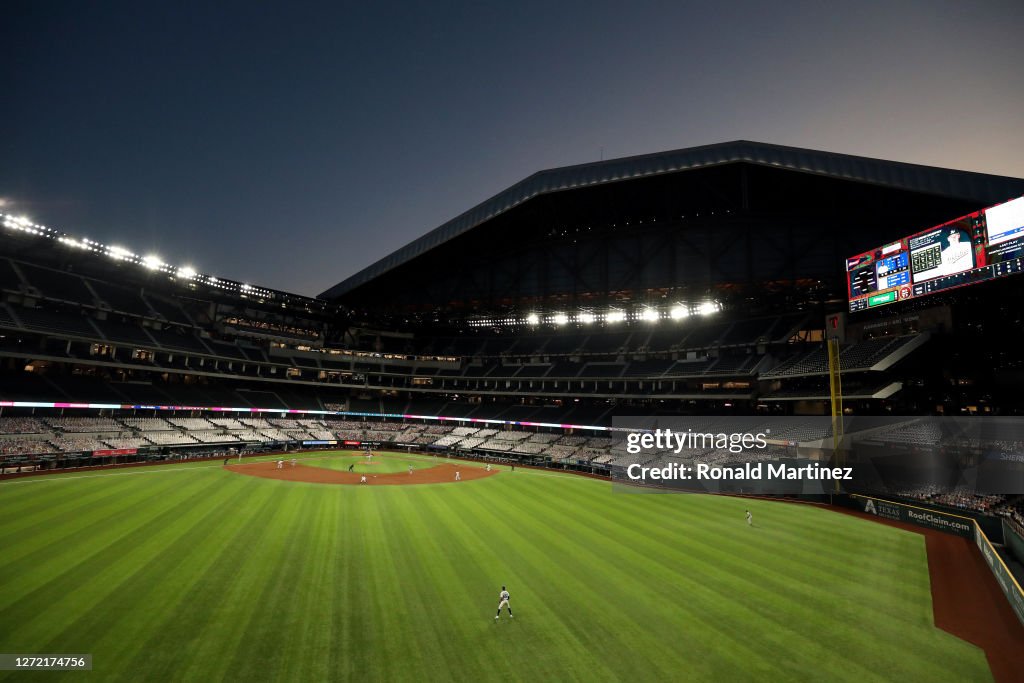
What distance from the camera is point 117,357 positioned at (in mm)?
51438

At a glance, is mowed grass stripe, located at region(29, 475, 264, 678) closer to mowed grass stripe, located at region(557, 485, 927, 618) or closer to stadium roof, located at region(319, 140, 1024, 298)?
mowed grass stripe, located at region(557, 485, 927, 618)

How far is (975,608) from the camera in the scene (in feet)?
48.6

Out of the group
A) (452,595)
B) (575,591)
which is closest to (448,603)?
(452,595)

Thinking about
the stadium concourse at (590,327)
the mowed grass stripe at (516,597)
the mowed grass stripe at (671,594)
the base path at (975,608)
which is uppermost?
the stadium concourse at (590,327)

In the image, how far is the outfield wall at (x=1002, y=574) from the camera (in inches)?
554

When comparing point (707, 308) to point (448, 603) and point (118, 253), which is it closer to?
point (448, 603)

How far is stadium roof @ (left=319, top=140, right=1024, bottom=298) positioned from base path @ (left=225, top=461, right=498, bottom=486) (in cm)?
2405

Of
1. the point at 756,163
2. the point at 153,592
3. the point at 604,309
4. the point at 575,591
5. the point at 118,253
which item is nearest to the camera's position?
the point at 153,592

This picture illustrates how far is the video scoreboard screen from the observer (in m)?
23.7

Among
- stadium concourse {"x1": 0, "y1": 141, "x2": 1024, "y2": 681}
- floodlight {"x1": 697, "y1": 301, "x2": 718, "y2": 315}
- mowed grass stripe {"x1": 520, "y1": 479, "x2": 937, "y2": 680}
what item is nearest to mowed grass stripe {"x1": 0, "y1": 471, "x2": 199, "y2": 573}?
stadium concourse {"x1": 0, "y1": 141, "x2": 1024, "y2": 681}

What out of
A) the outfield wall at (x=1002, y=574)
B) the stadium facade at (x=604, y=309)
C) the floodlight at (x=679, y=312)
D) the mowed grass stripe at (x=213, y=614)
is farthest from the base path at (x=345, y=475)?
the outfield wall at (x=1002, y=574)

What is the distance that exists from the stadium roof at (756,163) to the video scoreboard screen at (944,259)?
500 centimetres

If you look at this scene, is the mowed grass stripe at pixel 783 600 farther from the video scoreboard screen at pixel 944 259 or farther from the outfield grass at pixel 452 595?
the video scoreboard screen at pixel 944 259

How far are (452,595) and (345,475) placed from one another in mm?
27595
